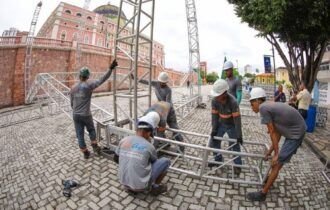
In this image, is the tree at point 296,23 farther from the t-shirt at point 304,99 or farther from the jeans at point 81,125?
the jeans at point 81,125

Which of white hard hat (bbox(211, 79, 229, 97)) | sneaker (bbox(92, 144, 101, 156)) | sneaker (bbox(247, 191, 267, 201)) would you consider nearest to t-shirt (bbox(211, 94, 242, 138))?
white hard hat (bbox(211, 79, 229, 97))

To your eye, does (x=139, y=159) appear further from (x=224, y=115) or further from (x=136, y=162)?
(x=224, y=115)

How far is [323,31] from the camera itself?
6.71 m

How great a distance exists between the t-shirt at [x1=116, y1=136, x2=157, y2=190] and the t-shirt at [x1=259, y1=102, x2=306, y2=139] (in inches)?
74.4

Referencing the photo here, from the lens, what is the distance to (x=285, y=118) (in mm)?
2803

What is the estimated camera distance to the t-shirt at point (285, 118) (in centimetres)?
280

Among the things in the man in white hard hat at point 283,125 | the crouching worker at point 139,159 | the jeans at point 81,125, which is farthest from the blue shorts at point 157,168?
the jeans at point 81,125

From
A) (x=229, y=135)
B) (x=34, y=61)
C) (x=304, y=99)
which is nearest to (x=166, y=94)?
(x=229, y=135)

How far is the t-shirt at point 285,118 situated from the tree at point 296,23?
196 inches

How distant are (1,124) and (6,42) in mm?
7979

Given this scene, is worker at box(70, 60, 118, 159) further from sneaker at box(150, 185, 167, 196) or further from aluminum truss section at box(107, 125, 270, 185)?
sneaker at box(150, 185, 167, 196)

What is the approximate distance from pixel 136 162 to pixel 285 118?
7.84 ft

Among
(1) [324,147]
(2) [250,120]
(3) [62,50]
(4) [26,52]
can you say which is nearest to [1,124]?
(4) [26,52]

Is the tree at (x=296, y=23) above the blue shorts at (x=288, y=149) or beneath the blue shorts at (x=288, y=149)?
above
